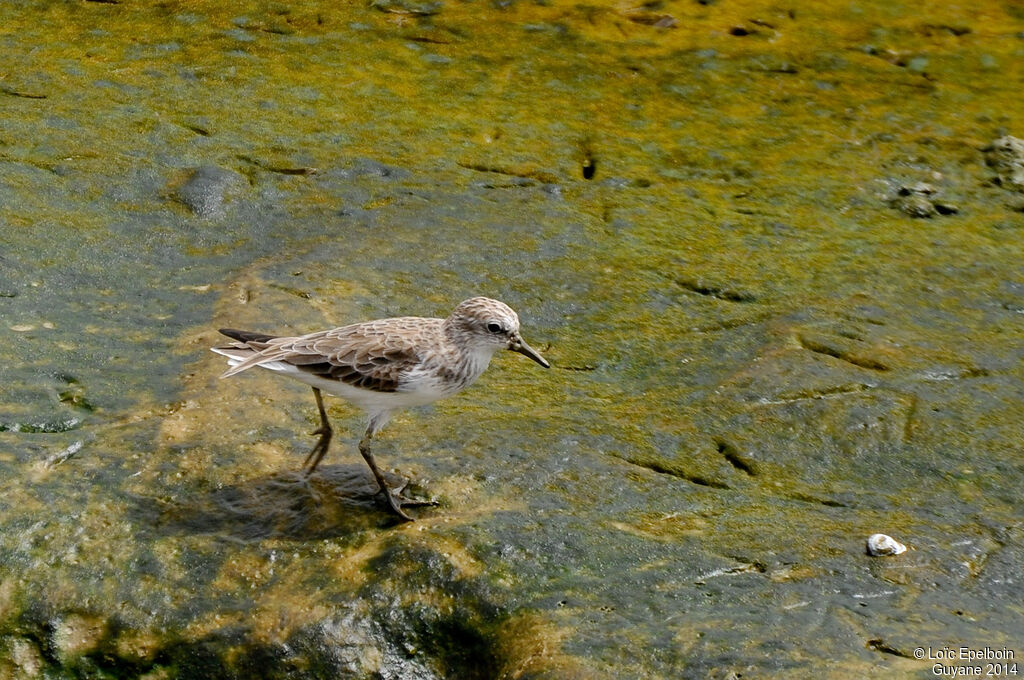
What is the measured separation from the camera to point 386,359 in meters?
5.53

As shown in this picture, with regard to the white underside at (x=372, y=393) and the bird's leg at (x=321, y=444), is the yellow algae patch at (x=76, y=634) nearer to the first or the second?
the bird's leg at (x=321, y=444)

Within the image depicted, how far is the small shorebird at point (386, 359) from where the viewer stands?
5.49 m

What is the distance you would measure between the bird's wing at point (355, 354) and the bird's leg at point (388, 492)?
0.84 ft

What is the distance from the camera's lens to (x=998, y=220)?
28.8 ft

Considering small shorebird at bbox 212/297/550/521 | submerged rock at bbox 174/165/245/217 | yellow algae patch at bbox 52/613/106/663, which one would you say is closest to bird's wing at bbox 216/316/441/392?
small shorebird at bbox 212/297/550/521

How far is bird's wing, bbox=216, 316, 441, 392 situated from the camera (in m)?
5.48

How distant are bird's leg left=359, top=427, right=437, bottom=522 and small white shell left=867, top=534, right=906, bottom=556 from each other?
187 cm

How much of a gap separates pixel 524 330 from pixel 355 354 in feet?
5.96

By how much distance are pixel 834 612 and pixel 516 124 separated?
562 centimetres

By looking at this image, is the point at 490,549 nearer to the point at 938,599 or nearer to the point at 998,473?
the point at 938,599

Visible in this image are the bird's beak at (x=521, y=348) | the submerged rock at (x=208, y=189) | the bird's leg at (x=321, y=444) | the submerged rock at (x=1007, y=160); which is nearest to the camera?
the bird's leg at (x=321, y=444)

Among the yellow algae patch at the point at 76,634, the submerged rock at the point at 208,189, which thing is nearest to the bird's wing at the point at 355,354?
the yellow algae patch at the point at 76,634

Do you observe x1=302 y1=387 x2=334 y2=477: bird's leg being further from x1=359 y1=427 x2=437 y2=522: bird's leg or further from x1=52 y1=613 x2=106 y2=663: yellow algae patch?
x1=52 y1=613 x2=106 y2=663: yellow algae patch

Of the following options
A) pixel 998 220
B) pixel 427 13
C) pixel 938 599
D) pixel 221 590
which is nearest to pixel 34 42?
pixel 427 13
